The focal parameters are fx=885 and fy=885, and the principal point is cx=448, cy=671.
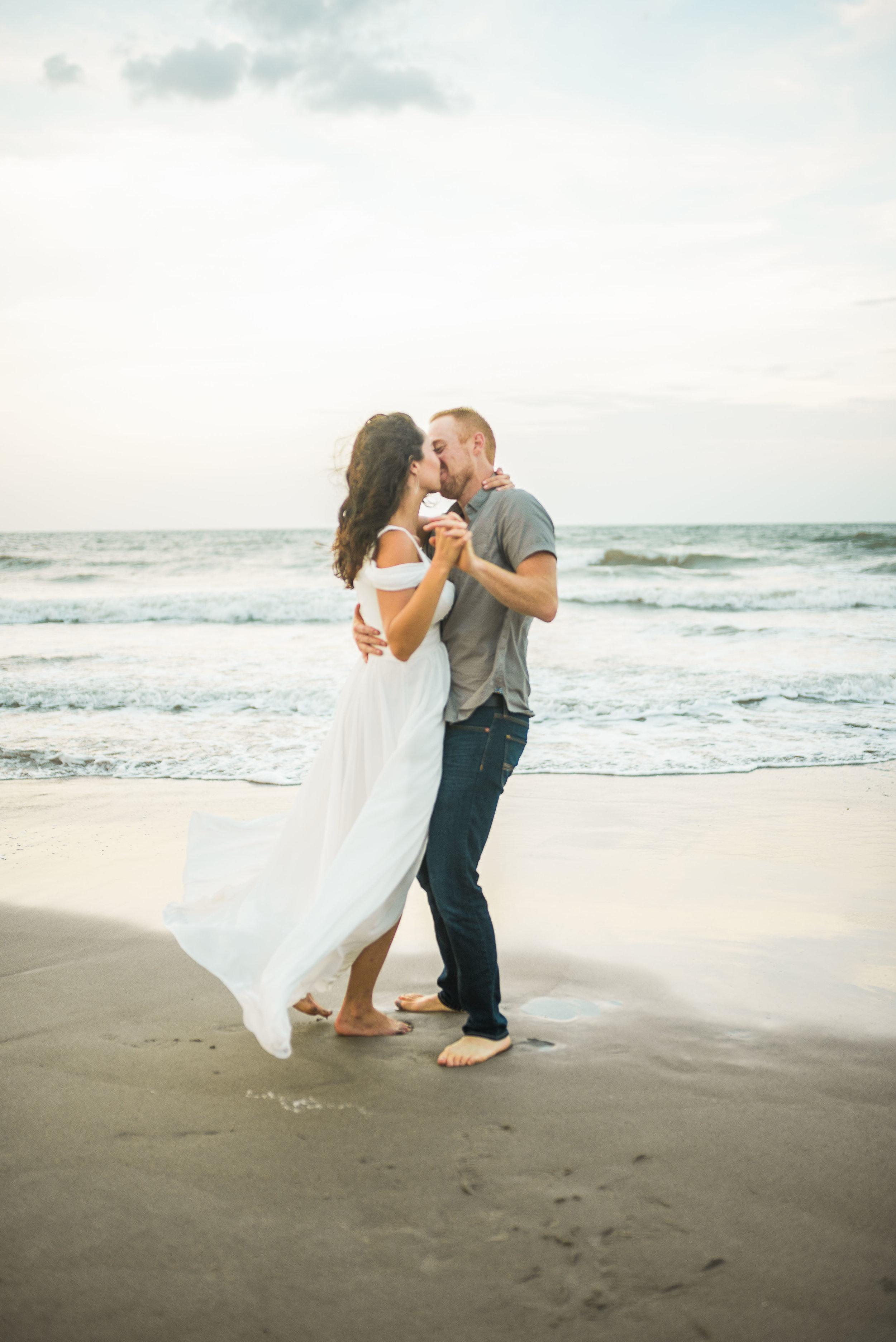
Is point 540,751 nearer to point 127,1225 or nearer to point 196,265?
point 127,1225

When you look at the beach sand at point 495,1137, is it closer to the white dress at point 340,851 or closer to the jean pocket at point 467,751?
the white dress at point 340,851

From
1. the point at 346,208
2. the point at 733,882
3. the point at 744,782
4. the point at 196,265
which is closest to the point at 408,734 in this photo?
the point at 733,882

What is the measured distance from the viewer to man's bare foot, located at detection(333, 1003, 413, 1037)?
9.93 ft

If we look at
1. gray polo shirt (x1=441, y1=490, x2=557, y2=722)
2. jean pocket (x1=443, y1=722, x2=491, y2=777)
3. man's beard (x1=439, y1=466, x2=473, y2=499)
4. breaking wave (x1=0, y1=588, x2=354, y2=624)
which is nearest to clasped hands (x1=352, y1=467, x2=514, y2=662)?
gray polo shirt (x1=441, y1=490, x2=557, y2=722)

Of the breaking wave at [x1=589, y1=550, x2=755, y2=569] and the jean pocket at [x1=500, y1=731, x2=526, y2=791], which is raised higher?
the breaking wave at [x1=589, y1=550, x2=755, y2=569]

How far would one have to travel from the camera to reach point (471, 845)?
114 inches

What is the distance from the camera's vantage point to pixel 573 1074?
8.91 feet

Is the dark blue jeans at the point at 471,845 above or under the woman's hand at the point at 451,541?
under

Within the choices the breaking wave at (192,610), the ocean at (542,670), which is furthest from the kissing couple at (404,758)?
the breaking wave at (192,610)

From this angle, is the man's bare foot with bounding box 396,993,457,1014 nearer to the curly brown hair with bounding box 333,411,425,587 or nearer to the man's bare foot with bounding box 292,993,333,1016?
the man's bare foot with bounding box 292,993,333,1016

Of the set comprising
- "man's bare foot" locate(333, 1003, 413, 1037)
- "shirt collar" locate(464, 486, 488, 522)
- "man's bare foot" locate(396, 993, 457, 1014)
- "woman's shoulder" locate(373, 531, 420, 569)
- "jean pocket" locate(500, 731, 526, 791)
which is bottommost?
"man's bare foot" locate(396, 993, 457, 1014)

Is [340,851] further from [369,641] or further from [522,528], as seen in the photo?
[522,528]

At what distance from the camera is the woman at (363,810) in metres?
2.75

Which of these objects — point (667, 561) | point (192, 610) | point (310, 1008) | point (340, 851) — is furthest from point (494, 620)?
point (667, 561)
